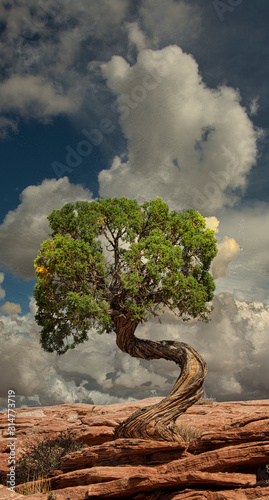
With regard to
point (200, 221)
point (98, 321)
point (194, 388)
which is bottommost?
point (194, 388)

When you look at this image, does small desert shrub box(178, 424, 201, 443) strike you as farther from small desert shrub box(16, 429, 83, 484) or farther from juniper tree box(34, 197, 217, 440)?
small desert shrub box(16, 429, 83, 484)

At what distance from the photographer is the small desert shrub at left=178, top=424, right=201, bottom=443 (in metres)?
15.9

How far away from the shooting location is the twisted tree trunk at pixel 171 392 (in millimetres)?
15461

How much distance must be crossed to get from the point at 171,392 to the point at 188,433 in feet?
6.16

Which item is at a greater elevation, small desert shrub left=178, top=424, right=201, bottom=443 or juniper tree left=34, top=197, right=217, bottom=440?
juniper tree left=34, top=197, right=217, bottom=440

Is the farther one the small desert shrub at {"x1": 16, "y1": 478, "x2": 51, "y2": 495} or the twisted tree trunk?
the twisted tree trunk

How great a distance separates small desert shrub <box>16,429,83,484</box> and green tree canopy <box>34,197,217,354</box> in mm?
5408

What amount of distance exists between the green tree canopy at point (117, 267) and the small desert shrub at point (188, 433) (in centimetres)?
538

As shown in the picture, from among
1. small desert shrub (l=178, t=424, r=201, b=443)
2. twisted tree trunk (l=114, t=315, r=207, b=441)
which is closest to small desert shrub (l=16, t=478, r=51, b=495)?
twisted tree trunk (l=114, t=315, r=207, b=441)

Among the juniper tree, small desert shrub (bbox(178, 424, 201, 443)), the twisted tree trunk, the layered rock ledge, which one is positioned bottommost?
the layered rock ledge

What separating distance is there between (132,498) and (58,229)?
1366 cm

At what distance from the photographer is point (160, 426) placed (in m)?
15.4

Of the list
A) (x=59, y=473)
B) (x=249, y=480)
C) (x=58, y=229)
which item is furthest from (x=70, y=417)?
(x=249, y=480)

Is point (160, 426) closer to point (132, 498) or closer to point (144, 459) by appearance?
point (144, 459)
